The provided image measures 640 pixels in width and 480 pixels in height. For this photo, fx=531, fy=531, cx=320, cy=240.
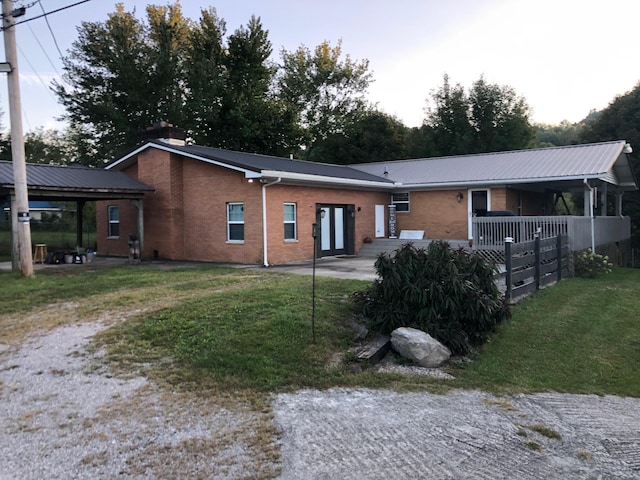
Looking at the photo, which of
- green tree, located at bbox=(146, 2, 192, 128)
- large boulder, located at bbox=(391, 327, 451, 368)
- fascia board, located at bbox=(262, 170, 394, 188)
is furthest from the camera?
green tree, located at bbox=(146, 2, 192, 128)

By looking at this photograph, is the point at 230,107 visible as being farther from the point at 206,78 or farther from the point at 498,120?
the point at 498,120

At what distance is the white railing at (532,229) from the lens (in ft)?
50.5

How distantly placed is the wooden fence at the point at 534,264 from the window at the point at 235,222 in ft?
27.9

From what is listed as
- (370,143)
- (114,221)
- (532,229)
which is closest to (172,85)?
(114,221)

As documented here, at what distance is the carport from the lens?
1392 cm

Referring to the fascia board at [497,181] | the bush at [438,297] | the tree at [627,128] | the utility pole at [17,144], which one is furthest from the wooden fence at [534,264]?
the tree at [627,128]

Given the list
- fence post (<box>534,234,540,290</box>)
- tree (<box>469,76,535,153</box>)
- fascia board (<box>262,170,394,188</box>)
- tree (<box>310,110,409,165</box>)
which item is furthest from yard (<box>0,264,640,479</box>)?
tree (<box>310,110,409,165</box>)

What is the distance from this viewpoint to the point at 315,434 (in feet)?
14.6

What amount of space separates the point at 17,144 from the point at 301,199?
827 cm

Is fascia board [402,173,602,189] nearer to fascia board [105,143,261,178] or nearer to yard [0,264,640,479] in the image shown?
fascia board [105,143,261,178]

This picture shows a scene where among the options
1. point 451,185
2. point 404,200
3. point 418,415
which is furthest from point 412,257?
point 404,200

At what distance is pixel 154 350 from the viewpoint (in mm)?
6746

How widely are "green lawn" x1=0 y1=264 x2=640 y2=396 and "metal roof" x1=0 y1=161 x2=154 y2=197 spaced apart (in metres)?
3.89

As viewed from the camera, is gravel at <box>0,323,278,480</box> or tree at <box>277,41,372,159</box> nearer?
gravel at <box>0,323,278,480</box>
